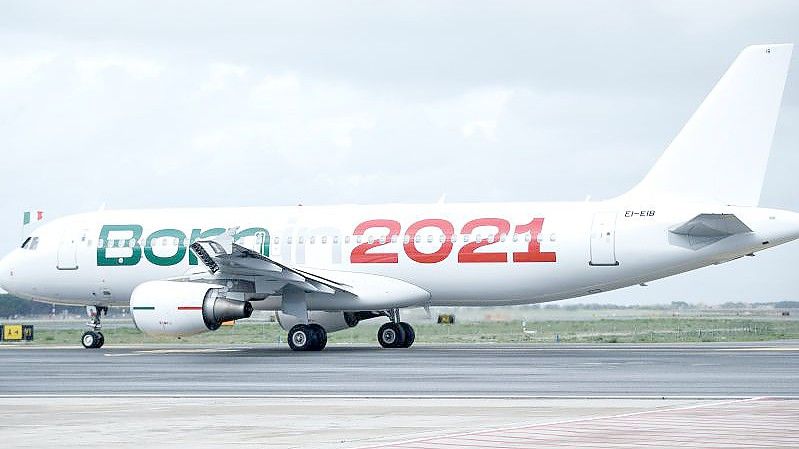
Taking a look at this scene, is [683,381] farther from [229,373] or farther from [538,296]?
[538,296]

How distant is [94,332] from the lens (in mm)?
42156

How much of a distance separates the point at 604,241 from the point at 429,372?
34.5ft

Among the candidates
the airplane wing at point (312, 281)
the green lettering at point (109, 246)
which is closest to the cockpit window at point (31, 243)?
the green lettering at point (109, 246)

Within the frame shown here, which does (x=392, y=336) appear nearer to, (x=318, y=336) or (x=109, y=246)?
(x=318, y=336)

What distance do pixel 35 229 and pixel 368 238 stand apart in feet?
42.0

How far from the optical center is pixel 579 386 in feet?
70.5

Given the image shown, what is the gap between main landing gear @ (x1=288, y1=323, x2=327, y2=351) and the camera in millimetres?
36438

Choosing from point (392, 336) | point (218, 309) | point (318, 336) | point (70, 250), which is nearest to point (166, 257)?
point (70, 250)

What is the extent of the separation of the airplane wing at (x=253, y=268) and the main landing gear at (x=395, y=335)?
2.84m

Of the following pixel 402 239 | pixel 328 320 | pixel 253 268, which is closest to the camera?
pixel 253 268

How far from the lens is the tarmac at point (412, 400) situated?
14.0 m

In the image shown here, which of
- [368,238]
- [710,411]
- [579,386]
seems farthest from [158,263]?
[710,411]

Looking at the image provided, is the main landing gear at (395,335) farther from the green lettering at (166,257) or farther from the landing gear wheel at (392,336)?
the green lettering at (166,257)

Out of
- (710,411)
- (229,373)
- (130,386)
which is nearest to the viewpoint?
(710,411)
